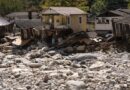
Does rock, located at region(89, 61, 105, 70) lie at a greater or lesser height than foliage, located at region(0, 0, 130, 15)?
greater

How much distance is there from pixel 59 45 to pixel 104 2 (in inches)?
1615

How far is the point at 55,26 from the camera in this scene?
5925 cm

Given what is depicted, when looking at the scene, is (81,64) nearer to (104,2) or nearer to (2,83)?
(2,83)

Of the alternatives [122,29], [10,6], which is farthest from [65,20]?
[10,6]

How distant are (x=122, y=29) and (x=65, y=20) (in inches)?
405

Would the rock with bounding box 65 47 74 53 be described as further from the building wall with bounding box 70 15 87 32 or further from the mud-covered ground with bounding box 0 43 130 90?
the building wall with bounding box 70 15 87 32

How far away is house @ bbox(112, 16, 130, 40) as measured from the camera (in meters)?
51.0

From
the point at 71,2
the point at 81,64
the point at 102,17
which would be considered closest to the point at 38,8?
the point at 71,2

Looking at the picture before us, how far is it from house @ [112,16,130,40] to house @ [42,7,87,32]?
648 cm

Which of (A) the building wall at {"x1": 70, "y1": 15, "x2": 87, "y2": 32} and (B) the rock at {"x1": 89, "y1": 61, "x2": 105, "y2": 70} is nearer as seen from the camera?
(B) the rock at {"x1": 89, "y1": 61, "x2": 105, "y2": 70}

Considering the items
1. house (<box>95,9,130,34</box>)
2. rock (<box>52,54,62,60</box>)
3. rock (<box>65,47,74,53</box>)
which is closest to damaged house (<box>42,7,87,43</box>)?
rock (<box>65,47,74,53</box>)

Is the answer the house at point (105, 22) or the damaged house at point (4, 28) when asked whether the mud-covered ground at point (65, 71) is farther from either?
the house at point (105, 22)

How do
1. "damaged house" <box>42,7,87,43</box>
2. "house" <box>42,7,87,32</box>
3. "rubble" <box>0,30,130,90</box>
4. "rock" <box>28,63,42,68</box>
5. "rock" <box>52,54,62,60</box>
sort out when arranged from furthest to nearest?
"house" <box>42,7,87,32</box>, "damaged house" <box>42,7,87,43</box>, "rock" <box>52,54,62,60</box>, "rock" <box>28,63,42,68</box>, "rubble" <box>0,30,130,90</box>

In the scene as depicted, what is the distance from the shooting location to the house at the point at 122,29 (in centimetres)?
5104
